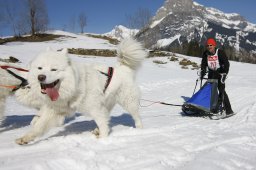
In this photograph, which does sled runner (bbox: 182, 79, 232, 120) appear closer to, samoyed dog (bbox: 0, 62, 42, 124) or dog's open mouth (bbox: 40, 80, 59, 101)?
samoyed dog (bbox: 0, 62, 42, 124)

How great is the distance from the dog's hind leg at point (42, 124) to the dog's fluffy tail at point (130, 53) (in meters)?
1.58

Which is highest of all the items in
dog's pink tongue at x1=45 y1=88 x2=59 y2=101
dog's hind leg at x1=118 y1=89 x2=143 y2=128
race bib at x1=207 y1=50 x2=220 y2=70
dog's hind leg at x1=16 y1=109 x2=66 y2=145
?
race bib at x1=207 y1=50 x2=220 y2=70

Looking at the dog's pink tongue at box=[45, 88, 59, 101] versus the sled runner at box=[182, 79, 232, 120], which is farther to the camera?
the sled runner at box=[182, 79, 232, 120]

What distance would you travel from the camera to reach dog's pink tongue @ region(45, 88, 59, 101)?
400cm

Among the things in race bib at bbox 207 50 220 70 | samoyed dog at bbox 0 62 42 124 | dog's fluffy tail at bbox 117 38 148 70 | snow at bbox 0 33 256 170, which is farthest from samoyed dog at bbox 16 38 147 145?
race bib at bbox 207 50 220 70

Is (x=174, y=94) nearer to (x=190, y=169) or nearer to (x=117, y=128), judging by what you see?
(x=117, y=128)

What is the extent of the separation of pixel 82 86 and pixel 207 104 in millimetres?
3562

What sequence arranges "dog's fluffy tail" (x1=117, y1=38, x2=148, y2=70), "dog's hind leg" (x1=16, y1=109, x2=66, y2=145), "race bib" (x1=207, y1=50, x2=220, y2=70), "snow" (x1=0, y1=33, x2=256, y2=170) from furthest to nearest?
"race bib" (x1=207, y1=50, x2=220, y2=70)
"dog's fluffy tail" (x1=117, y1=38, x2=148, y2=70)
"dog's hind leg" (x1=16, y1=109, x2=66, y2=145)
"snow" (x1=0, y1=33, x2=256, y2=170)

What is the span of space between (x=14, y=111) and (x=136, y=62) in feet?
12.8

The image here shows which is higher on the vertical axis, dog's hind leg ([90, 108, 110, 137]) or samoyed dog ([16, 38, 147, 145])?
samoyed dog ([16, 38, 147, 145])

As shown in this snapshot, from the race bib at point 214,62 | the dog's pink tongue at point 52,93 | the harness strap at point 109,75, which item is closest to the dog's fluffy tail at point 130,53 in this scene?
the harness strap at point 109,75

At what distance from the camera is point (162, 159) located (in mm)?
3637

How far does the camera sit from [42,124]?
432cm

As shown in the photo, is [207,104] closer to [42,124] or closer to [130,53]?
[130,53]
